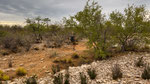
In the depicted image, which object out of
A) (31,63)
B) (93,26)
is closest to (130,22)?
(93,26)

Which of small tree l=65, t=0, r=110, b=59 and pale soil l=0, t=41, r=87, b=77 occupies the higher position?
small tree l=65, t=0, r=110, b=59

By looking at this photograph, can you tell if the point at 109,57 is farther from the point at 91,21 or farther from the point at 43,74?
the point at 43,74

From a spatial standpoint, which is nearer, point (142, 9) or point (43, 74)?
point (43, 74)

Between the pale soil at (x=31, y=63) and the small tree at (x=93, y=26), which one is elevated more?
the small tree at (x=93, y=26)

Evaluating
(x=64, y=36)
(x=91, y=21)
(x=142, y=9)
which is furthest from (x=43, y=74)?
(x=64, y=36)

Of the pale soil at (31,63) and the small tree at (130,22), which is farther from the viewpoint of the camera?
the small tree at (130,22)

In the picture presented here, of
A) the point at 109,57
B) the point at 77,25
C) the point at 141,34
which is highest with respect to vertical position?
the point at 77,25

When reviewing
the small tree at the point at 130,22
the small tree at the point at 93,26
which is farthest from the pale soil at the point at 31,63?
the small tree at the point at 130,22

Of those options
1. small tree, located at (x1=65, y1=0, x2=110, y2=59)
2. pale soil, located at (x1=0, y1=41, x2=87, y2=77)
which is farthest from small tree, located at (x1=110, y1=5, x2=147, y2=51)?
pale soil, located at (x1=0, y1=41, x2=87, y2=77)

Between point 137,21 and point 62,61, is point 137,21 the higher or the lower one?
the higher one

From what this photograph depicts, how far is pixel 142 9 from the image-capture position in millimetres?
8719

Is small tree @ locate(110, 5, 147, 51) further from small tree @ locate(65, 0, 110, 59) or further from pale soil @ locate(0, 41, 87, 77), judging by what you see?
pale soil @ locate(0, 41, 87, 77)

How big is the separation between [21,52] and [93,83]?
1169cm

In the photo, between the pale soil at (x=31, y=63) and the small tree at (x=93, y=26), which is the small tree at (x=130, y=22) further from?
the pale soil at (x=31, y=63)
